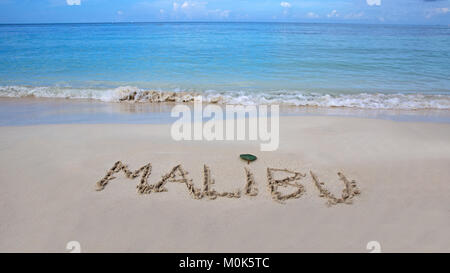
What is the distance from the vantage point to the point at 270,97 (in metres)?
7.43

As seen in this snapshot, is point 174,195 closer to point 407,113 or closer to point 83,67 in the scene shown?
point 407,113

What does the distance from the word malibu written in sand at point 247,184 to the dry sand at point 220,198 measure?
0.06 metres

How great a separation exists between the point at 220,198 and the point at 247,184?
14.6 inches

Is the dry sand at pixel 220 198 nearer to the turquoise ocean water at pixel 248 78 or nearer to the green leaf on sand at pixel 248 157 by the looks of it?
the green leaf on sand at pixel 248 157

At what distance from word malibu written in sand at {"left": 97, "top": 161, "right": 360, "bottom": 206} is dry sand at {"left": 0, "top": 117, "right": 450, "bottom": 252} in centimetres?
6

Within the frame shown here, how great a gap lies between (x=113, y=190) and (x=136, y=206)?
1.30ft

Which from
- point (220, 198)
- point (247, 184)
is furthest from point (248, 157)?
point (220, 198)

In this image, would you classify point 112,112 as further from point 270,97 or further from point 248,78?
point 248,78

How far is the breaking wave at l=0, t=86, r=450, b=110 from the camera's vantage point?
6941mm

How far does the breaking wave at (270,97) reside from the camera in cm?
694

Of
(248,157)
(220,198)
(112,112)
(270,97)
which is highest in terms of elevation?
(270,97)

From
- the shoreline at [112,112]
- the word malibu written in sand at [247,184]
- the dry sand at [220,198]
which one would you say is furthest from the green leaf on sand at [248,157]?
the shoreline at [112,112]

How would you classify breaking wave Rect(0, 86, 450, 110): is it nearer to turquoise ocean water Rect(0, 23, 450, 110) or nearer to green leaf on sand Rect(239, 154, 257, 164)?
turquoise ocean water Rect(0, 23, 450, 110)

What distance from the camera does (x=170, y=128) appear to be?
4.64 metres
